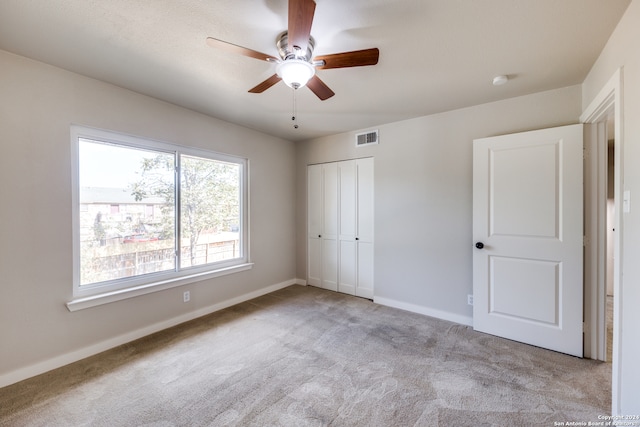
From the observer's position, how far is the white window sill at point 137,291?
7.45 ft

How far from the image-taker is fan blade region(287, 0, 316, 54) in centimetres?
120

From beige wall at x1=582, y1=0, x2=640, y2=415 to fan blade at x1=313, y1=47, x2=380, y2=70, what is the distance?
1.38 m

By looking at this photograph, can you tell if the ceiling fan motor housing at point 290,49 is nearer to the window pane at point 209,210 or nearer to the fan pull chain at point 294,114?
the fan pull chain at point 294,114

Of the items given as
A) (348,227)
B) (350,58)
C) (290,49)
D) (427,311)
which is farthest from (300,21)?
(427,311)

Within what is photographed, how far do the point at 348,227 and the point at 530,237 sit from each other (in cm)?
219

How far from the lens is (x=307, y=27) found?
1352 millimetres

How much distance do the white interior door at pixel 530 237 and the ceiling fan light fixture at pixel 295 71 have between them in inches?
82.6

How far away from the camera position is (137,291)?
2627 mm

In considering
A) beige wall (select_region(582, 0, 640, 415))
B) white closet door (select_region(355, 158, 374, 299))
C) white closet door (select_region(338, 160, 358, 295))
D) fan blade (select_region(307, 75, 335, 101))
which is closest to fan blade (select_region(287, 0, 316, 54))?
fan blade (select_region(307, 75, 335, 101))

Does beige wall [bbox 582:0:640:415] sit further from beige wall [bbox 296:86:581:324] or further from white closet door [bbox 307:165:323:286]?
white closet door [bbox 307:165:323:286]

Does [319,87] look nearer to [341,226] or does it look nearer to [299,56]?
[299,56]

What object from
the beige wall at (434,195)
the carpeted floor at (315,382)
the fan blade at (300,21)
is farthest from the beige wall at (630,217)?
the fan blade at (300,21)

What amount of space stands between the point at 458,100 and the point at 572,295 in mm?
2140

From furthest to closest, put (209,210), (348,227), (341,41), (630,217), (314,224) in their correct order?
1. (314,224)
2. (348,227)
3. (209,210)
4. (341,41)
5. (630,217)
